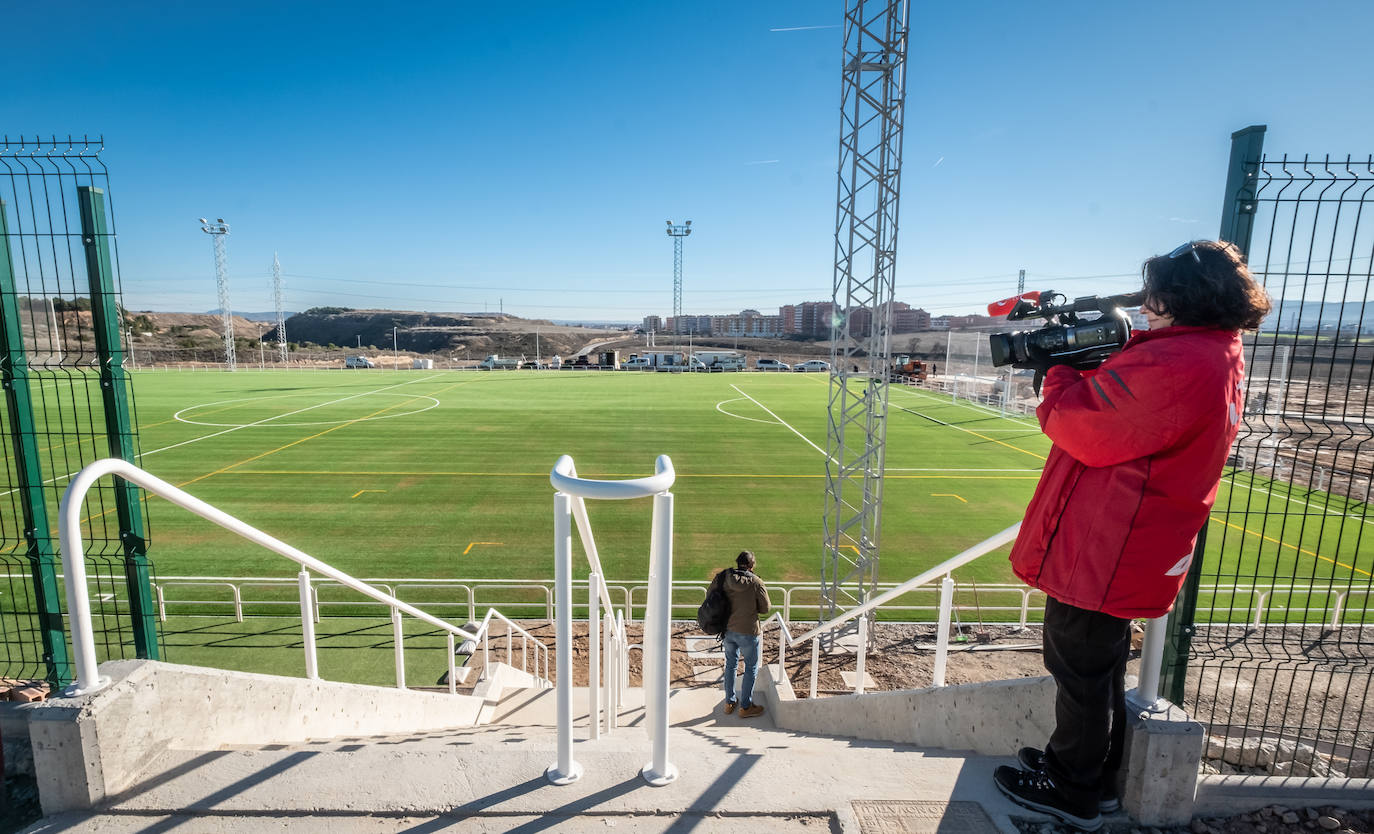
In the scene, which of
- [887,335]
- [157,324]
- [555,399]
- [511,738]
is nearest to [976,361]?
[555,399]

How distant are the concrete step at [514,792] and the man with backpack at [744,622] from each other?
423cm

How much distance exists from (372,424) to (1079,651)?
29392 millimetres

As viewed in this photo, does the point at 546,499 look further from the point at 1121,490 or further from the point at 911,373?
the point at 911,373

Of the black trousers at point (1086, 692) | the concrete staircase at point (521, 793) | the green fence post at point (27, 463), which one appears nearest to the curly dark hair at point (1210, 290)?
the black trousers at point (1086, 692)

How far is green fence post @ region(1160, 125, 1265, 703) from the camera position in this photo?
2.90 m

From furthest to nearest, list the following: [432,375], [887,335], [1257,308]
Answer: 1. [432,375]
2. [887,335]
3. [1257,308]

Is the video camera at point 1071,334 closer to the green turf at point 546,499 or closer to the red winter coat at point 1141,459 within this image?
the red winter coat at point 1141,459

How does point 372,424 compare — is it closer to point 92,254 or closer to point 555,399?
point 555,399

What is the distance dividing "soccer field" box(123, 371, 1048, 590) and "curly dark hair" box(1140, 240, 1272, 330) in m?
10.6

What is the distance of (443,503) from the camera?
1650cm

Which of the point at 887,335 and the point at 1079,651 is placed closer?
the point at 1079,651

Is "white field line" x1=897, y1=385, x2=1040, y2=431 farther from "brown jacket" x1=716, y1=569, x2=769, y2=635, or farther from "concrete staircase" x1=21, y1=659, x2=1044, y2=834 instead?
"concrete staircase" x1=21, y1=659, x2=1044, y2=834

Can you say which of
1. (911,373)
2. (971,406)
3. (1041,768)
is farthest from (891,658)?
(911,373)

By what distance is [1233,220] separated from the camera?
115 inches
